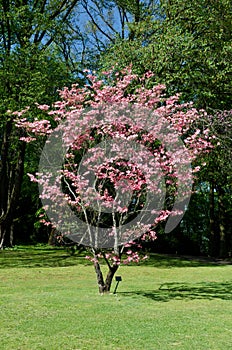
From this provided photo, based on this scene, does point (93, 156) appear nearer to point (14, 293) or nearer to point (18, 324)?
point (14, 293)

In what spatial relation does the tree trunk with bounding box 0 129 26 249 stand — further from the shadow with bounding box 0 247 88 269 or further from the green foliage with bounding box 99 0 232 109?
the green foliage with bounding box 99 0 232 109

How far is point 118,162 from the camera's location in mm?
7789

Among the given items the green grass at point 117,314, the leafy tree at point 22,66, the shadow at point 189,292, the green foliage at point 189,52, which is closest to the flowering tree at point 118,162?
the shadow at point 189,292

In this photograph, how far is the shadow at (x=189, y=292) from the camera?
779 cm

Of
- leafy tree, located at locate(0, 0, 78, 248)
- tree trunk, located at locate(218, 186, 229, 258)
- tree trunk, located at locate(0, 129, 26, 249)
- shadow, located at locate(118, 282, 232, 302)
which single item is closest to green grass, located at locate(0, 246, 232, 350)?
shadow, located at locate(118, 282, 232, 302)

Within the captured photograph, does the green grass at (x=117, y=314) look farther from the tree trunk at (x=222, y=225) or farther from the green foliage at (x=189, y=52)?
the tree trunk at (x=222, y=225)

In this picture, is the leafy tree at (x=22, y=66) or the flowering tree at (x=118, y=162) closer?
the flowering tree at (x=118, y=162)

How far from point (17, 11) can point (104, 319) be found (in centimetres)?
1125

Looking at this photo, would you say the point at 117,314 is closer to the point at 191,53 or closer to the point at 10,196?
the point at 191,53

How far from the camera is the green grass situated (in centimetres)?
452

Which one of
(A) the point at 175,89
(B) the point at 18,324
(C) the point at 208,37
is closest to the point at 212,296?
(B) the point at 18,324

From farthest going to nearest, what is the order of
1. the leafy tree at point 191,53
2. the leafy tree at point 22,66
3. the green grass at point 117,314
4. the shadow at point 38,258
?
the shadow at point 38,258, the leafy tree at point 22,66, the leafy tree at point 191,53, the green grass at point 117,314

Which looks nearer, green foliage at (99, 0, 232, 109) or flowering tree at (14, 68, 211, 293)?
flowering tree at (14, 68, 211, 293)

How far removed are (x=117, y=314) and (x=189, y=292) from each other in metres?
3.13
